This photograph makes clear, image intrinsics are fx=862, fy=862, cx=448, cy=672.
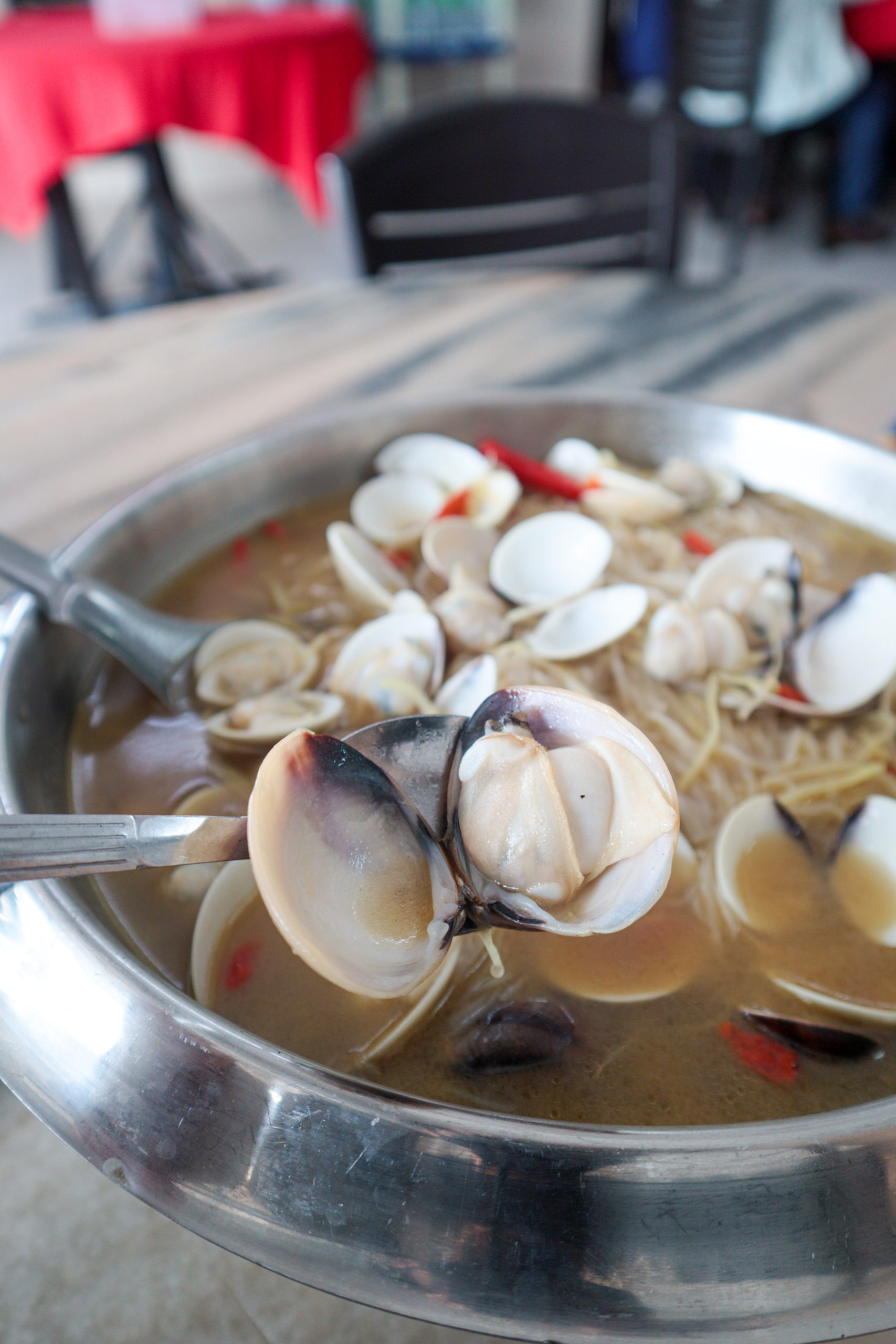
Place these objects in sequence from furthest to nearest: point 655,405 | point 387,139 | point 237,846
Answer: point 387,139
point 655,405
point 237,846

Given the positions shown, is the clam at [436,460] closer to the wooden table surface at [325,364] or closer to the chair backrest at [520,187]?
the wooden table surface at [325,364]

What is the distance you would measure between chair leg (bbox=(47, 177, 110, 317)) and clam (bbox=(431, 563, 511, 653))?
4187mm

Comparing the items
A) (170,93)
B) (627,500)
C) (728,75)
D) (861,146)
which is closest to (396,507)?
(627,500)

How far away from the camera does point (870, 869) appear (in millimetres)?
784

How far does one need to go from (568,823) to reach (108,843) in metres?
0.31

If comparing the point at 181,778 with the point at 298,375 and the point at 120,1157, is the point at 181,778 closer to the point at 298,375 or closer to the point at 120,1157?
the point at 120,1157

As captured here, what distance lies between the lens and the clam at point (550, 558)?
1101 mm

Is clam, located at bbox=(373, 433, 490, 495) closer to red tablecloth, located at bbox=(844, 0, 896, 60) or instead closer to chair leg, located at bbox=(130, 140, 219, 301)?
chair leg, located at bbox=(130, 140, 219, 301)

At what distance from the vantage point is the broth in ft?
2.07

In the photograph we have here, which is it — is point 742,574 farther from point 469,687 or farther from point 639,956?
point 639,956

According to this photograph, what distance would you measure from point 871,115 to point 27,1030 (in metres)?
7.01

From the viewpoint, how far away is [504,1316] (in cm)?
48

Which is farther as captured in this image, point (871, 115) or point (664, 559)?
point (871, 115)

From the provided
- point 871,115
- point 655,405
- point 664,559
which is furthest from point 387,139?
point 871,115
